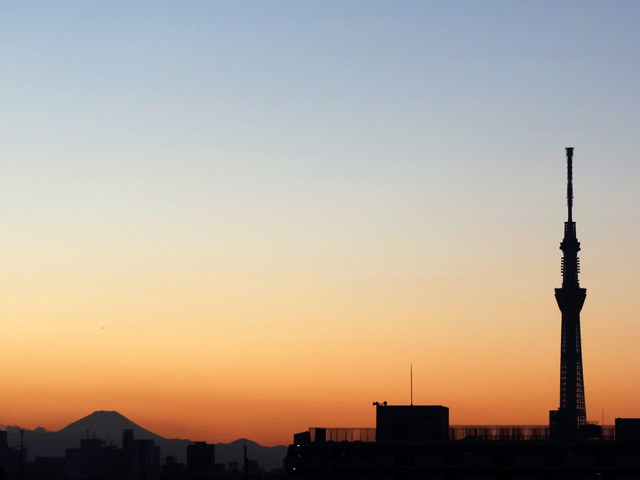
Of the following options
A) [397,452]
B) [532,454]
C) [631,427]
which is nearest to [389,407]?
[397,452]

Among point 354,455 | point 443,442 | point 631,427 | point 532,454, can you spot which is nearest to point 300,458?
point 354,455

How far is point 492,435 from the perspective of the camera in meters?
180

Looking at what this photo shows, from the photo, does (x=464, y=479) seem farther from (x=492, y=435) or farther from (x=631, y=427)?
(x=631, y=427)

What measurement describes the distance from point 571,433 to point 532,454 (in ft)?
83.2

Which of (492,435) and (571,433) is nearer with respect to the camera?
(492,435)

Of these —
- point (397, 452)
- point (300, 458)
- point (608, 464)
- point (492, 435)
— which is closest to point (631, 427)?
point (608, 464)

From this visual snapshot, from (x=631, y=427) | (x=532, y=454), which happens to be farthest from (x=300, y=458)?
(x=631, y=427)

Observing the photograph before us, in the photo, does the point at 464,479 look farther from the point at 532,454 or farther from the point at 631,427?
the point at 631,427

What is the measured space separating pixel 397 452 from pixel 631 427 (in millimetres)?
31712

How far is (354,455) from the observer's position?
584ft

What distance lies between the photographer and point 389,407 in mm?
180125

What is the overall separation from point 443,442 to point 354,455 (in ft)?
40.5

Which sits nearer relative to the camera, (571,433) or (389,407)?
(389,407)

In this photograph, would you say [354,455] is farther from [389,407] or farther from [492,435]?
[492,435]
